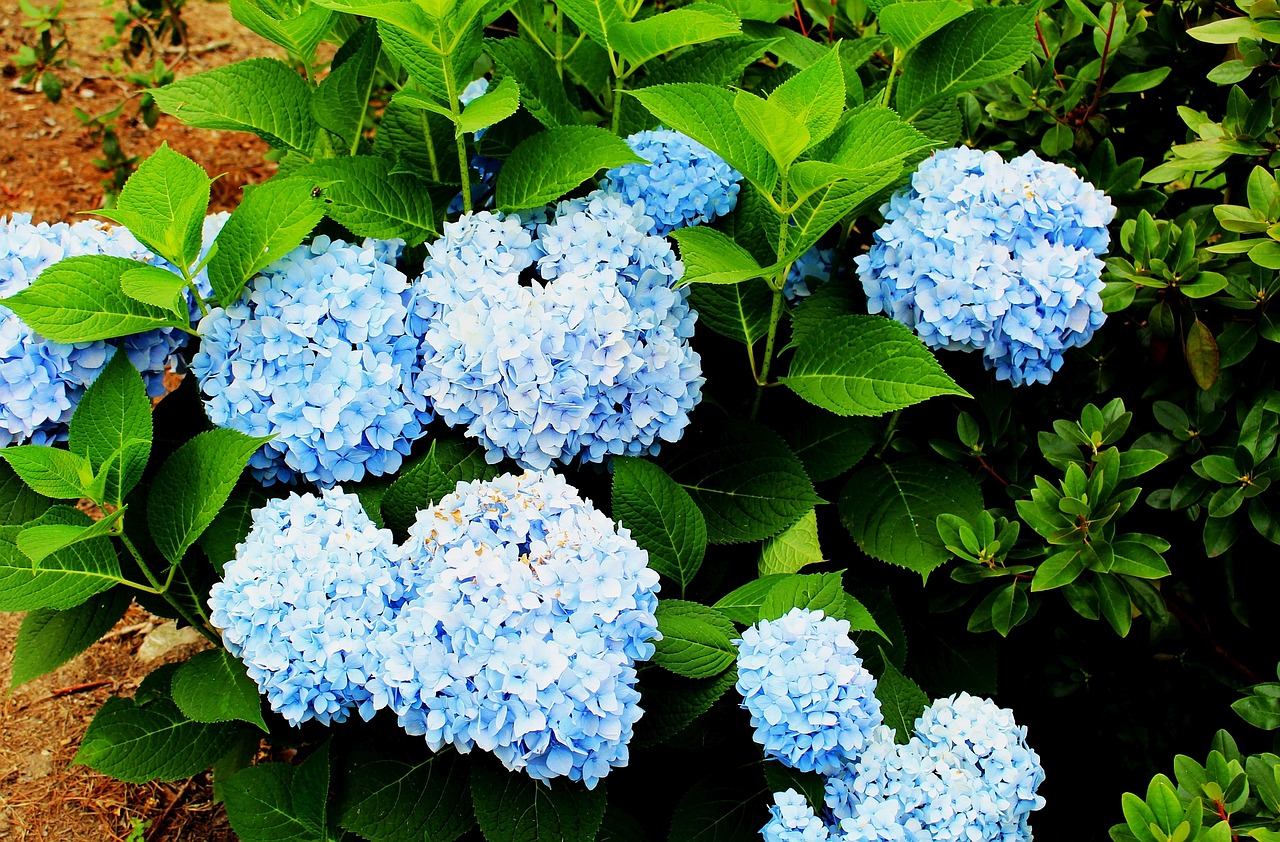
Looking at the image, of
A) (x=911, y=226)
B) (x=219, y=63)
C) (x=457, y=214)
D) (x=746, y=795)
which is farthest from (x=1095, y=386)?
(x=219, y=63)

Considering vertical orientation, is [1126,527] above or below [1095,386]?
below

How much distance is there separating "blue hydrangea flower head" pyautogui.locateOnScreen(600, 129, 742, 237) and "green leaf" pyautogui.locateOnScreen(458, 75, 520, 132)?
0.90 feet

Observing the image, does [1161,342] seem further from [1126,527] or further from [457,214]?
[457,214]

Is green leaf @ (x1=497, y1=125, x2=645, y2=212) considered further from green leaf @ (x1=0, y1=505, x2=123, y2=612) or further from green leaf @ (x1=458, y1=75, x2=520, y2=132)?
green leaf @ (x1=0, y1=505, x2=123, y2=612)

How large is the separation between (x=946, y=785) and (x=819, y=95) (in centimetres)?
108

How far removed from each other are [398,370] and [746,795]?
899 mm

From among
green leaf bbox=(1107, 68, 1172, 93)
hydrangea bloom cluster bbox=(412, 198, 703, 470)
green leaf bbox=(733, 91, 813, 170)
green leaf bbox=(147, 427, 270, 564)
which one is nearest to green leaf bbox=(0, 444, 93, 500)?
green leaf bbox=(147, 427, 270, 564)

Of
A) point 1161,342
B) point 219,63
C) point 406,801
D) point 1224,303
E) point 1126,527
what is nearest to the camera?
point 406,801

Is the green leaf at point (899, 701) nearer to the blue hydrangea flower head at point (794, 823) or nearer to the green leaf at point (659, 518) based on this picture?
the blue hydrangea flower head at point (794, 823)

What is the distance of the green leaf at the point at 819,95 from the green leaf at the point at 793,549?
0.65 m

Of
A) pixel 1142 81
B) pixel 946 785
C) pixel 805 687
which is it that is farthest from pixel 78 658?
pixel 1142 81

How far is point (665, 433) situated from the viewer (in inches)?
75.5

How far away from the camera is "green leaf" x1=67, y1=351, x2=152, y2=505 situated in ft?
5.92

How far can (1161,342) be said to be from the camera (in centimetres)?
206
